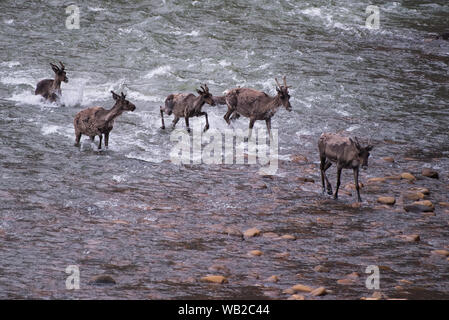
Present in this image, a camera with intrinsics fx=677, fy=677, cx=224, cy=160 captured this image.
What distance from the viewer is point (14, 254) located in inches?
404

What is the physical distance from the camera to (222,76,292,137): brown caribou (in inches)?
703

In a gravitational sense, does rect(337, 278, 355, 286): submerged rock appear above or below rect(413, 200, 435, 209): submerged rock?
below

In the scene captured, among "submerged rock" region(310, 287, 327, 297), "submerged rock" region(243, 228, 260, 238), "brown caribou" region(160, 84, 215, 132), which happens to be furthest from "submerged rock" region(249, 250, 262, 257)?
"brown caribou" region(160, 84, 215, 132)

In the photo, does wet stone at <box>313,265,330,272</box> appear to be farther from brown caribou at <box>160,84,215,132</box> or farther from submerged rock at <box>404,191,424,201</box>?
brown caribou at <box>160,84,215,132</box>

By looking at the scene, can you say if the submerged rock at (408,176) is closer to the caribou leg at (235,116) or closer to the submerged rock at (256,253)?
the submerged rock at (256,253)

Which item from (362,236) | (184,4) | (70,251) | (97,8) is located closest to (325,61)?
(184,4)

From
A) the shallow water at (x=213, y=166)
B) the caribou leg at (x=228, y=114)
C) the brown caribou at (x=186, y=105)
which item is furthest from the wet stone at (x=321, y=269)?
the caribou leg at (x=228, y=114)

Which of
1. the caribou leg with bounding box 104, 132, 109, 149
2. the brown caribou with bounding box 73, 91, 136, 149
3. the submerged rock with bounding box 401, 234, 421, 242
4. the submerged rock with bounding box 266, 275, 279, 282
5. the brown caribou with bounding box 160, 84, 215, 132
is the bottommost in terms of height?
the submerged rock with bounding box 266, 275, 279, 282

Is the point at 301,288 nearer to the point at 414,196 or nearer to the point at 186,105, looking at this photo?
the point at 414,196

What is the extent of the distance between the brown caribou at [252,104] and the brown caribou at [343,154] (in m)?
3.69

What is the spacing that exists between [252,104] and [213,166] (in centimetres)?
333

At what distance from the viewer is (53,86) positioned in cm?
1936

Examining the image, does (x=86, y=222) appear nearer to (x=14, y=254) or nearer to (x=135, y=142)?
(x=14, y=254)
